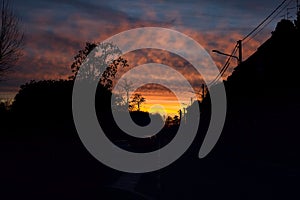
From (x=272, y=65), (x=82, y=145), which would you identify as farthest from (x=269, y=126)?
(x=82, y=145)

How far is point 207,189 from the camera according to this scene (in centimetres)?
1936

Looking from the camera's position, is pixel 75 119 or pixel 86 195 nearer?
pixel 86 195

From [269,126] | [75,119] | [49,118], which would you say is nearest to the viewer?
[49,118]

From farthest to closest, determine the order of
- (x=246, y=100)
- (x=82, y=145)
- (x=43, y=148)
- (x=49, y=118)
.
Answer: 1. (x=246, y=100)
2. (x=82, y=145)
3. (x=49, y=118)
4. (x=43, y=148)

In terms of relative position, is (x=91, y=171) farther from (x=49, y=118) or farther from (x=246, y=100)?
(x=246, y=100)

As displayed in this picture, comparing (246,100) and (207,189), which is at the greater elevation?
(246,100)

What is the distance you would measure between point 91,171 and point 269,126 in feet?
85.6

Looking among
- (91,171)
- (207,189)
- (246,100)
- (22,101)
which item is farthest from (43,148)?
(246,100)

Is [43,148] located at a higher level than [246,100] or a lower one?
lower

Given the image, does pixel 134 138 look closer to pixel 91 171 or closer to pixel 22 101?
pixel 91 171

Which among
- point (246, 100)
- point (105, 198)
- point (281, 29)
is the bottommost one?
point (105, 198)

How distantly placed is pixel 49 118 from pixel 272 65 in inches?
1296

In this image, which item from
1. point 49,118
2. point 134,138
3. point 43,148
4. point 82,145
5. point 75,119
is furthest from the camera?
point 134,138

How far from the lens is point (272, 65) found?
1978 inches
